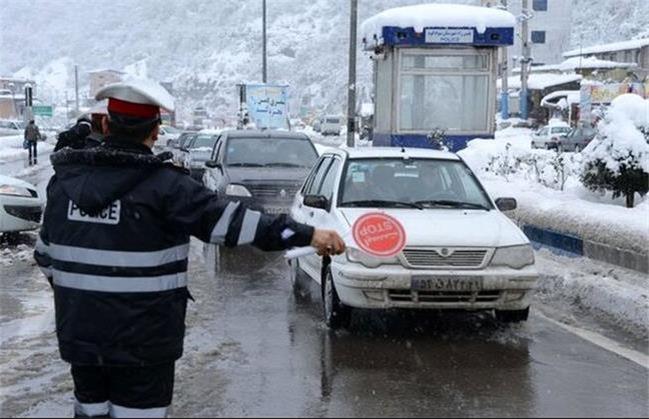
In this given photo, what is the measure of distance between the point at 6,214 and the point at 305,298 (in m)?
5.19

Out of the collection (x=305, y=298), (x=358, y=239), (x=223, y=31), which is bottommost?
(x=305, y=298)

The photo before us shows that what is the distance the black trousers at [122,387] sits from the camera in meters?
3.37

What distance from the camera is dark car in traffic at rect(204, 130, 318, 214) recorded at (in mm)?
12938

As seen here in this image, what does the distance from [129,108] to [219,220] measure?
0.56 metres

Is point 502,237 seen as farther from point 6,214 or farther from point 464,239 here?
point 6,214

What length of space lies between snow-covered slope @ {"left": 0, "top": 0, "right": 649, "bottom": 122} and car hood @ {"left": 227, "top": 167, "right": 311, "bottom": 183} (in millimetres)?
127299

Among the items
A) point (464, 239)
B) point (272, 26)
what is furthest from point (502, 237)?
point (272, 26)

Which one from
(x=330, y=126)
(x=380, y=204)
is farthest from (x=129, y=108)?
(x=330, y=126)

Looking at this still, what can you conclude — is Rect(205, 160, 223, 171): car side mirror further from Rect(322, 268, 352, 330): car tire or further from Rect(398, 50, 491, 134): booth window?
Rect(322, 268, 352, 330): car tire

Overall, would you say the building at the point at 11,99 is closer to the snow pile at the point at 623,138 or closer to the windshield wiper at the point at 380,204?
the snow pile at the point at 623,138

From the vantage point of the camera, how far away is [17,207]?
11.9 m

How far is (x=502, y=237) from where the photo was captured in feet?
23.3

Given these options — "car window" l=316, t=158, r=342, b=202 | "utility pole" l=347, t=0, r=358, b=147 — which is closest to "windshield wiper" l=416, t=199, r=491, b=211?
"car window" l=316, t=158, r=342, b=202

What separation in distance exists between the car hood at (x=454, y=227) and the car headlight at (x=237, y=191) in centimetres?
528
